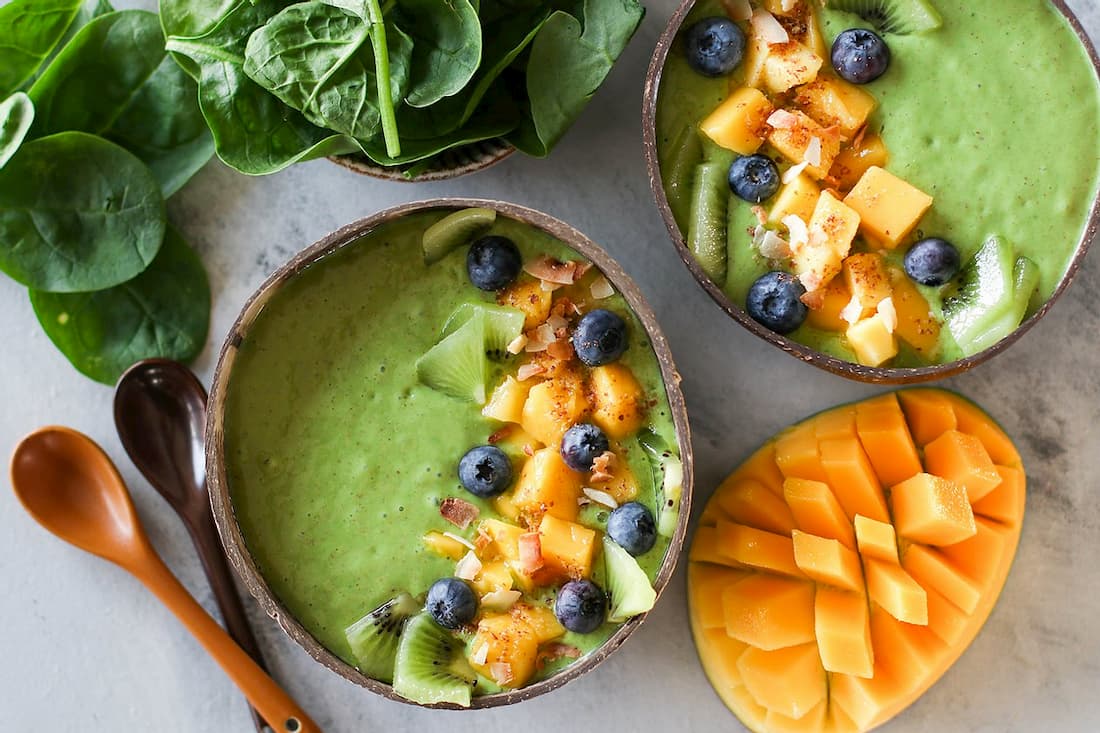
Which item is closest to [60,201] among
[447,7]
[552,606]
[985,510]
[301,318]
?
[301,318]

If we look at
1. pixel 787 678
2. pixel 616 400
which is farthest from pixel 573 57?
pixel 787 678

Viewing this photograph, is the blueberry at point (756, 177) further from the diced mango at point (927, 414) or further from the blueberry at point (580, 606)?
the blueberry at point (580, 606)

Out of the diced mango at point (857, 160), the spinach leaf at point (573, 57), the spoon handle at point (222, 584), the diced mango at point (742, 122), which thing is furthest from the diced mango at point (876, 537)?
the spoon handle at point (222, 584)

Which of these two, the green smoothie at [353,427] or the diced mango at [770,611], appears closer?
the green smoothie at [353,427]

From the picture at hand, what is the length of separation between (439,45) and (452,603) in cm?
107

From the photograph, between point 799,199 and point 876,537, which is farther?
point 876,537

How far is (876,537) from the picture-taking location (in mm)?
2203

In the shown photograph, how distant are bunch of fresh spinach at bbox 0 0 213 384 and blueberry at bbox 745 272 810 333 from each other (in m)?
1.30

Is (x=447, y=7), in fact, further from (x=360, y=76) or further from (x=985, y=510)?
(x=985, y=510)

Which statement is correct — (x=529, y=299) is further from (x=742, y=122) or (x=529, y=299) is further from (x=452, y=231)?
(x=742, y=122)

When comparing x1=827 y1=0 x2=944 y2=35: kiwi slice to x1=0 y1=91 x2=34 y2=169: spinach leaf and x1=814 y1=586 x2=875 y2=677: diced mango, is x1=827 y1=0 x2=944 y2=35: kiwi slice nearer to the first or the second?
x1=814 y1=586 x2=875 y2=677: diced mango

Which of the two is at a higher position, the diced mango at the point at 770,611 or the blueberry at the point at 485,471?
the blueberry at the point at 485,471

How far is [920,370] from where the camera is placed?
200cm

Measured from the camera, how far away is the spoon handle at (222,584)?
2.44m
